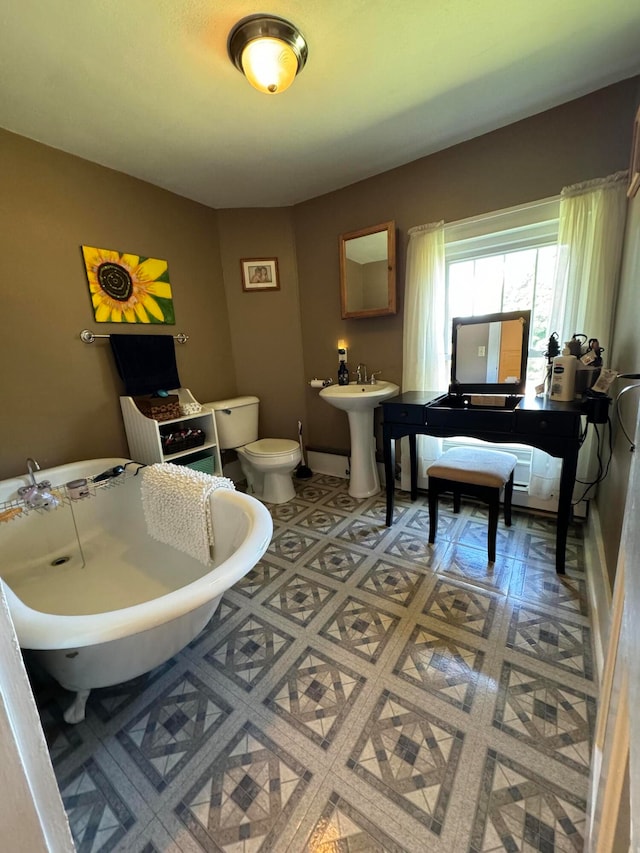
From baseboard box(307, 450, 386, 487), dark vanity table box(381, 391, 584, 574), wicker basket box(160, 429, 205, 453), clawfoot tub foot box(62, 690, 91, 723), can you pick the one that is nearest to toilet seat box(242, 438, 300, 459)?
wicker basket box(160, 429, 205, 453)

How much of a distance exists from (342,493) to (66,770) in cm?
197

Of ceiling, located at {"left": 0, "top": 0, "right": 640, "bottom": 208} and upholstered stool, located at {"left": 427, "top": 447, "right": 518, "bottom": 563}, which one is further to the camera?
upholstered stool, located at {"left": 427, "top": 447, "right": 518, "bottom": 563}

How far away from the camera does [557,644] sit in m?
1.26

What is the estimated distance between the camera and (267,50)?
49.3 inches

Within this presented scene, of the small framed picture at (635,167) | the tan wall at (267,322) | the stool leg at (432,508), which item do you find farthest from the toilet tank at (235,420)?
the small framed picture at (635,167)

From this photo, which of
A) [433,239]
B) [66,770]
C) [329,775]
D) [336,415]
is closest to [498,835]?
[329,775]

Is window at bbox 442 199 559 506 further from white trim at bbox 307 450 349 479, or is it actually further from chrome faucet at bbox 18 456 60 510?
chrome faucet at bbox 18 456 60 510

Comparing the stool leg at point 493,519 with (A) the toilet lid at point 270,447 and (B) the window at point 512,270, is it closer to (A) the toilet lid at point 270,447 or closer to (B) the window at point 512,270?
(B) the window at point 512,270

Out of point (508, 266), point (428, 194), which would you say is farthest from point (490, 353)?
point (428, 194)

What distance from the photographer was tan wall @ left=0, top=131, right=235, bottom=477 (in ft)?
5.56

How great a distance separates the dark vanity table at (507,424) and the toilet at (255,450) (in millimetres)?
818

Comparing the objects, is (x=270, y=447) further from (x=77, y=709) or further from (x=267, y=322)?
(x=77, y=709)

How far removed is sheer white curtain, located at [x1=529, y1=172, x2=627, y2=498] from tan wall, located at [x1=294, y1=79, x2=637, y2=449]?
141 millimetres

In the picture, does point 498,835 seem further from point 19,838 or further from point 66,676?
point 66,676
